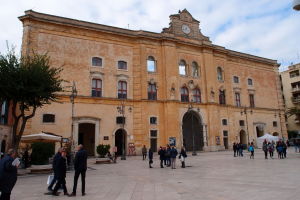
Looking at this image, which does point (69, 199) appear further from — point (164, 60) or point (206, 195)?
point (164, 60)

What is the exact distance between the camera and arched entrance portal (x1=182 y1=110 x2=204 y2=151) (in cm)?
3562

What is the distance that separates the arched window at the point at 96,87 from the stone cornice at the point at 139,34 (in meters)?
6.58

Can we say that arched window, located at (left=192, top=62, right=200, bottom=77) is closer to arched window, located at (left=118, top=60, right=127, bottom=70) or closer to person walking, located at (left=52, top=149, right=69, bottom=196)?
arched window, located at (left=118, top=60, right=127, bottom=70)

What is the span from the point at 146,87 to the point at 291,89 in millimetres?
41987

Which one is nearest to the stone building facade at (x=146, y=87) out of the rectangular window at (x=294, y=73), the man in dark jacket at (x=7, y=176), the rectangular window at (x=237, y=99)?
the rectangular window at (x=237, y=99)

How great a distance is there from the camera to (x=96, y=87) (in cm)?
2978

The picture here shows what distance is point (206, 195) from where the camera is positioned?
26.0 feet

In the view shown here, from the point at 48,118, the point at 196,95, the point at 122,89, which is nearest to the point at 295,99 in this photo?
the point at 196,95

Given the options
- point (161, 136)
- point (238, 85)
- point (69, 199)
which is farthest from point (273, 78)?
point (69, 199)

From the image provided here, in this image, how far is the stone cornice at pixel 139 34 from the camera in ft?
91.4

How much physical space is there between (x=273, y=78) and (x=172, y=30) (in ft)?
77.3

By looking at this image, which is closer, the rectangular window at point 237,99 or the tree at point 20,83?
the tree at point 20,83

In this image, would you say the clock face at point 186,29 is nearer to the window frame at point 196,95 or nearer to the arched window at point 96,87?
the window frame at point 196,95

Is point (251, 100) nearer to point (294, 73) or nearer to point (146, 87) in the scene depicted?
point (146, 87)
